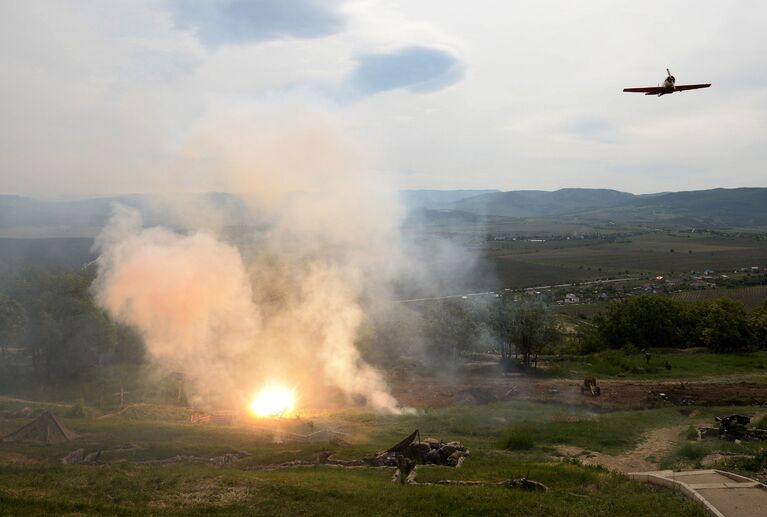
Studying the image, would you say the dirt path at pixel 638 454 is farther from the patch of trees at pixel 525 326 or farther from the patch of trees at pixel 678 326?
the patch of trees at pixel 678 326

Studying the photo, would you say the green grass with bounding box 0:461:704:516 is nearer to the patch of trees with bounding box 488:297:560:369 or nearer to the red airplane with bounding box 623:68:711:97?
the red airplane with bounding box 623:68:711:97

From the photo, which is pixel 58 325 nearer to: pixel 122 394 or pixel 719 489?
pixel 122 394

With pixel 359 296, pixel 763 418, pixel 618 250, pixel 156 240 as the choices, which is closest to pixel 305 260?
pixel 359 296

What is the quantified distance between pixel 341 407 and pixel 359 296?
19.2m

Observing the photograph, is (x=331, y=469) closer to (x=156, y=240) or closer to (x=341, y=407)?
(x=341, y=407)

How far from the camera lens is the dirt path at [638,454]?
999 inches

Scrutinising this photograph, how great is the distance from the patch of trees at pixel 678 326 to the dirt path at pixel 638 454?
30.9m

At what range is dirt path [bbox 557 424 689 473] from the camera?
25375 millimetres

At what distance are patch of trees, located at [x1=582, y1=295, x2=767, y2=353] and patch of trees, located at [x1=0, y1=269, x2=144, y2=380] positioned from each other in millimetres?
51795

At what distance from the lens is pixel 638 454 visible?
27344 mm

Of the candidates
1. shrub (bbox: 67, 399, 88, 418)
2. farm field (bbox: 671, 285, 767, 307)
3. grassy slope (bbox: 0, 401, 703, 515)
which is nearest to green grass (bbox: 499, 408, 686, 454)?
grassy slope (bbox: 0, 401, 703, 515)

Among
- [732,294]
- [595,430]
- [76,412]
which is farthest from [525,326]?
[732,294]

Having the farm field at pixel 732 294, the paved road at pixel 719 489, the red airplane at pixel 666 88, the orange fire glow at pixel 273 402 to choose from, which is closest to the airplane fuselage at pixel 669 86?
the red airplane at pixel 666 88

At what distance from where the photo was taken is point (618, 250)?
193m
